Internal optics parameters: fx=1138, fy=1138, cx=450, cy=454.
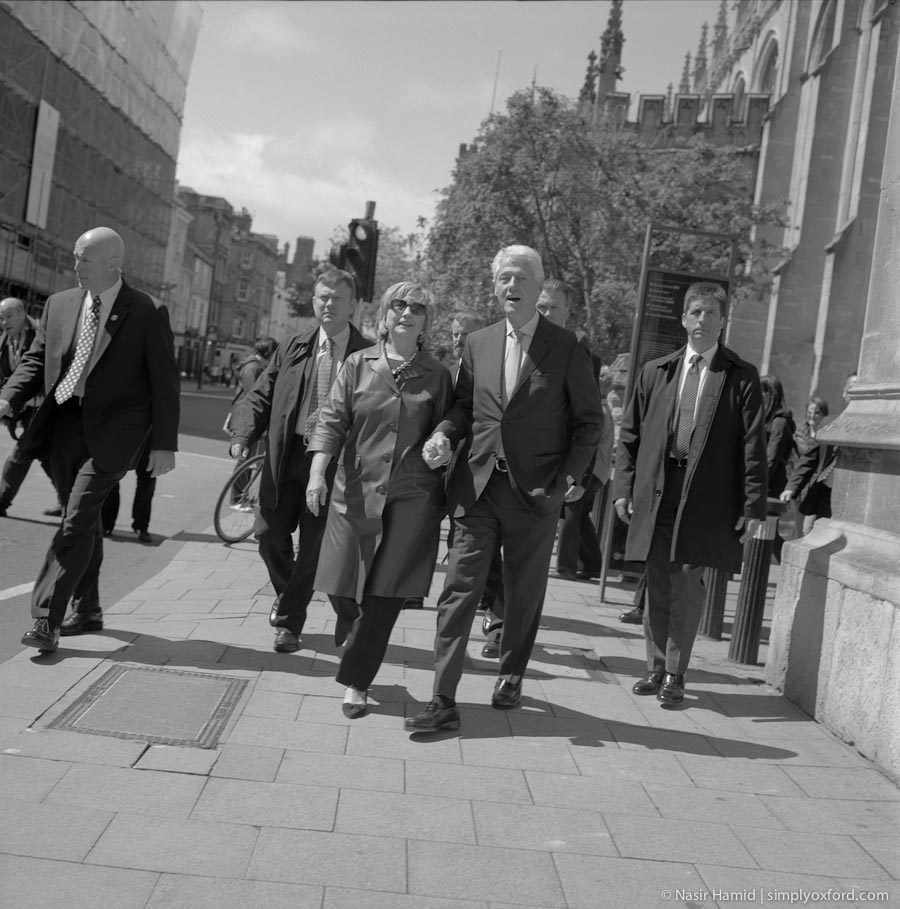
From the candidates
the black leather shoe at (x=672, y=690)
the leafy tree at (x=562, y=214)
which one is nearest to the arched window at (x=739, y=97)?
the leafy tree at (x=562, y=214)

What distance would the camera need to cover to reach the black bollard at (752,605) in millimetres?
6762

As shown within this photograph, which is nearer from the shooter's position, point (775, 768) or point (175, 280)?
point (775, 768)

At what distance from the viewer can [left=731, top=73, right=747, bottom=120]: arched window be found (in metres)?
47.8

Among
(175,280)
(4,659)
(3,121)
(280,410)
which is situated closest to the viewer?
(4,659)

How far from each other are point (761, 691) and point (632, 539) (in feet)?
3.79

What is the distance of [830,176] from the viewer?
34.7m

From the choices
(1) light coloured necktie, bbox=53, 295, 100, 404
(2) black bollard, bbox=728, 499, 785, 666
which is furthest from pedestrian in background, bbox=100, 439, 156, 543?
(2) black bollard, bbox=728, 499, 785, 666

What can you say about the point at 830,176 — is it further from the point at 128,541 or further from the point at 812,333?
the point at 128,541

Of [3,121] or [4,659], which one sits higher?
[3,121]

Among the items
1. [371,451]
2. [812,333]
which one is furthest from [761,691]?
[812,333]

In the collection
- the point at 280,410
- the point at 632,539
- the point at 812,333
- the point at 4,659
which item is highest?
the point at 812,333

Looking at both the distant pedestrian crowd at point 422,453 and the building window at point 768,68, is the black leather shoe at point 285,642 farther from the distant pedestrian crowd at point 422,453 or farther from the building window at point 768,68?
the building window at point 768,68

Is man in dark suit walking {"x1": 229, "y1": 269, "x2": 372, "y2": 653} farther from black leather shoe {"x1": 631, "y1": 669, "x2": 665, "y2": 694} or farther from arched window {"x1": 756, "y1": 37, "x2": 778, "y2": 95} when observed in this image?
arched window {"x1": 756, "y1": 37, "x2": 778, "y2": 95}

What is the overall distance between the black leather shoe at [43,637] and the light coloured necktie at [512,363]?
2.33 metres
